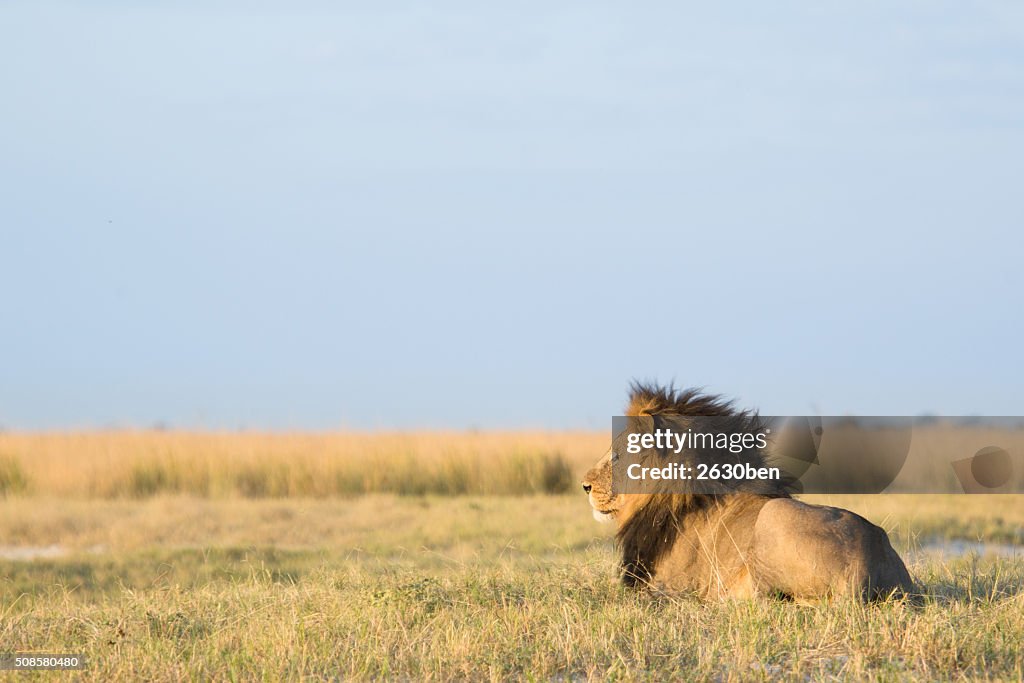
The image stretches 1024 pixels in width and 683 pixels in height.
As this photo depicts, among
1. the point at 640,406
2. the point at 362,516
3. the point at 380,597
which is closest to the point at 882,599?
the point at 640,406

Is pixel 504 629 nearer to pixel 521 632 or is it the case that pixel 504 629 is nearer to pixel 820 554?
pixel 521 632

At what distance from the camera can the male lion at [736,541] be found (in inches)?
216

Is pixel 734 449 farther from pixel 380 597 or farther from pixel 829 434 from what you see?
pixel 829 434

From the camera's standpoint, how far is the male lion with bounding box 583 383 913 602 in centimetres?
548

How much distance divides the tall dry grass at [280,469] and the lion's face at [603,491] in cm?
1034

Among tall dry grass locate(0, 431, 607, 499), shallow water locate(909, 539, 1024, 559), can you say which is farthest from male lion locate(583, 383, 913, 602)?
tall dry grass locate(0, 431, 607, 499)

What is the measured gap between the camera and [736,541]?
601cm

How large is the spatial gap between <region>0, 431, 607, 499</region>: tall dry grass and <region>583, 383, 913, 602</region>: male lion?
34.6 ft

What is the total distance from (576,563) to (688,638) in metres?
2.40

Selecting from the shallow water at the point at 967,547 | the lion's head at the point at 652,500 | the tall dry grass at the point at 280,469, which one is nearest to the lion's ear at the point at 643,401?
the lion's head at the point at 652,500

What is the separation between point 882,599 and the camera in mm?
5605

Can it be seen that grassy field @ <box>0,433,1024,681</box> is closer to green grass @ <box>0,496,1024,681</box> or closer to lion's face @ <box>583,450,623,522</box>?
green grass @ <box>0,496,1024,681</box>

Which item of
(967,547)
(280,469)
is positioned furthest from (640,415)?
(280,469)

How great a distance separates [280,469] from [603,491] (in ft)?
37.6
